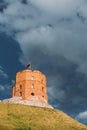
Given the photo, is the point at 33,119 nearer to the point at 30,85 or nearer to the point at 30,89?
the point at 30,89

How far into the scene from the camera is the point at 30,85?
13538 cm

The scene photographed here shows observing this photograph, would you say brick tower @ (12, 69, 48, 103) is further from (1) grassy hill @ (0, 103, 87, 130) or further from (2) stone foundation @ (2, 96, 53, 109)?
(1) grassy hill @ (0, 103, 87, 130)

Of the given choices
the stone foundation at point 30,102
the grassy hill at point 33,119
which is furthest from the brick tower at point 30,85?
the grassy hill at point 33,119

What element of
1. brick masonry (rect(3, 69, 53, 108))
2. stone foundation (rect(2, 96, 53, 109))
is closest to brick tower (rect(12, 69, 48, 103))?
brick masonry (rect(3, 69, 53, 108))

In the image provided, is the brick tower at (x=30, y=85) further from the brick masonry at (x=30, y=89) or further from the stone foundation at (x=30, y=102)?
the stone foundation at (x=30, y=102)

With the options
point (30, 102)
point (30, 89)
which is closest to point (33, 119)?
point (30, 102)

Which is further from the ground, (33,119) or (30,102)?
(30,102)

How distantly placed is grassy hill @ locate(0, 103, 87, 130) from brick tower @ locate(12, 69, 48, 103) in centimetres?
939

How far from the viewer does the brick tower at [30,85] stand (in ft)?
440

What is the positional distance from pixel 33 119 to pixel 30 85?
2368cm

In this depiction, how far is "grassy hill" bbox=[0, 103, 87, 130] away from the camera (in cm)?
10588

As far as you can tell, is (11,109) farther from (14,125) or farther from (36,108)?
(14,125)

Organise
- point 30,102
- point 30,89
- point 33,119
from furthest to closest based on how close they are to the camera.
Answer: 1. point 30,89
2. point 30,102
3. point 33,119

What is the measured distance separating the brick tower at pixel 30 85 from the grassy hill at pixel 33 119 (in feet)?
30.8
